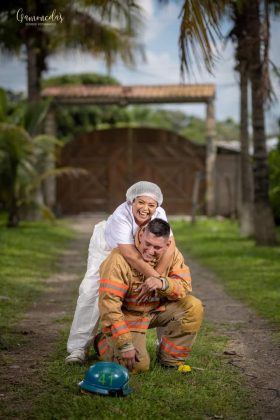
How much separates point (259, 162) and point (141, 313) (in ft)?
27.8

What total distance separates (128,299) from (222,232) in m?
12.0

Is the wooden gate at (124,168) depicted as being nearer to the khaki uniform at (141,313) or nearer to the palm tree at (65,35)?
the palm tree at (65,35)

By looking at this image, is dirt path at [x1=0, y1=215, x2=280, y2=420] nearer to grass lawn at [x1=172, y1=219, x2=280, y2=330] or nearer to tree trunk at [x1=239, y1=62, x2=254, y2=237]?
grass lawn at [x1=172, y1=219, x2=280, y2=330]

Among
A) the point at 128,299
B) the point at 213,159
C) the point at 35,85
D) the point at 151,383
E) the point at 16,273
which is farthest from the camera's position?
the point at 213,159

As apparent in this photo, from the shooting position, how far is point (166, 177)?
22.2 meters

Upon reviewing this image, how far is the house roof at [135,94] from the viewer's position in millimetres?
21000

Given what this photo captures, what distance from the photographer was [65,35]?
56.1 ft

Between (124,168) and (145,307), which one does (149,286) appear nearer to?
(145,307)

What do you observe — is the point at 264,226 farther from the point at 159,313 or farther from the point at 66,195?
the point at 66,195

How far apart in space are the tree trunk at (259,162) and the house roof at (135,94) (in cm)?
845

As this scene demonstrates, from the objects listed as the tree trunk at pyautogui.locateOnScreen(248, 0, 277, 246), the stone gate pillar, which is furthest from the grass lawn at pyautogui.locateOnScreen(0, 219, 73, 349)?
the stone gate pillar

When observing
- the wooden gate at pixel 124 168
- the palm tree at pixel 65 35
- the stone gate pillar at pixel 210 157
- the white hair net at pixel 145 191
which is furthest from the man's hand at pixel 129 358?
the wooden gate at pixel 124 168

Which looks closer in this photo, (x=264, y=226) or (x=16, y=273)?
(x=16, y=273)

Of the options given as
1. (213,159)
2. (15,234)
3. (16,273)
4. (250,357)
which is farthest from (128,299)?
→ (213,159)
